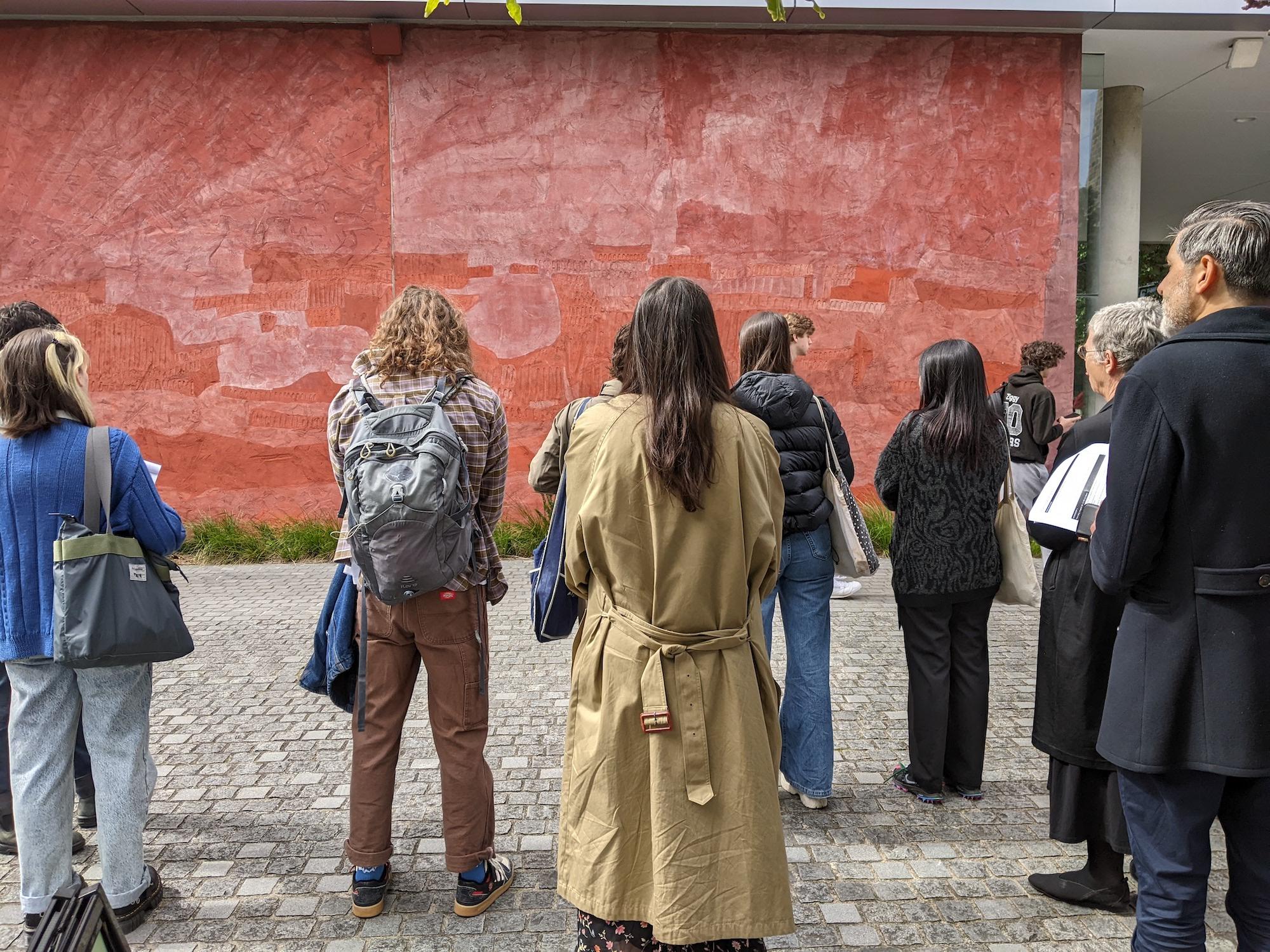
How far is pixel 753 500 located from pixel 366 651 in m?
1.49

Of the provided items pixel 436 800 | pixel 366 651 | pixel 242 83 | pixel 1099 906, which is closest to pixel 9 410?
pixel 366 651

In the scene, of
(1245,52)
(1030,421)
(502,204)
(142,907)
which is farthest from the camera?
(1245,52)

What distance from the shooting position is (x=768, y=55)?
9672 mm

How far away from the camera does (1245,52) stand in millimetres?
10039

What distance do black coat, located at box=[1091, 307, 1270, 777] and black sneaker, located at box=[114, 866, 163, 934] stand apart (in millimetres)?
3089

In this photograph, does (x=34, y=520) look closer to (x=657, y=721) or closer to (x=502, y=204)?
(x=657, y=721)

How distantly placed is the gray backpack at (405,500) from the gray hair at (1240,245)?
2.12 meters

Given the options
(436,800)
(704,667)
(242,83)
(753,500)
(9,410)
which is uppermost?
(242,83)

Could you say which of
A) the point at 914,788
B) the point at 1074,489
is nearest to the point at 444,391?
the point at 1074,489

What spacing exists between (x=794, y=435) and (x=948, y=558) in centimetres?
84

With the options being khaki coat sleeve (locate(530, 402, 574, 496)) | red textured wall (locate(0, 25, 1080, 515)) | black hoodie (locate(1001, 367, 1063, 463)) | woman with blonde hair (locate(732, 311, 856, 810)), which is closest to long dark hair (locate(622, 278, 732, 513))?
khaki coat sleeve (locate(530, 402, 574, 496))

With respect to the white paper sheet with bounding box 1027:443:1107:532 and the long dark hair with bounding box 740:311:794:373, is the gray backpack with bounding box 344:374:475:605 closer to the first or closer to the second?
the long dark hair with bounding box 740:311:794:373

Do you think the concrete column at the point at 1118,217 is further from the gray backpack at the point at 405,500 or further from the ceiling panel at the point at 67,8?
the ceiling panel at the point at 67,8

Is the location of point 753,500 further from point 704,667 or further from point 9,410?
point 9,410
